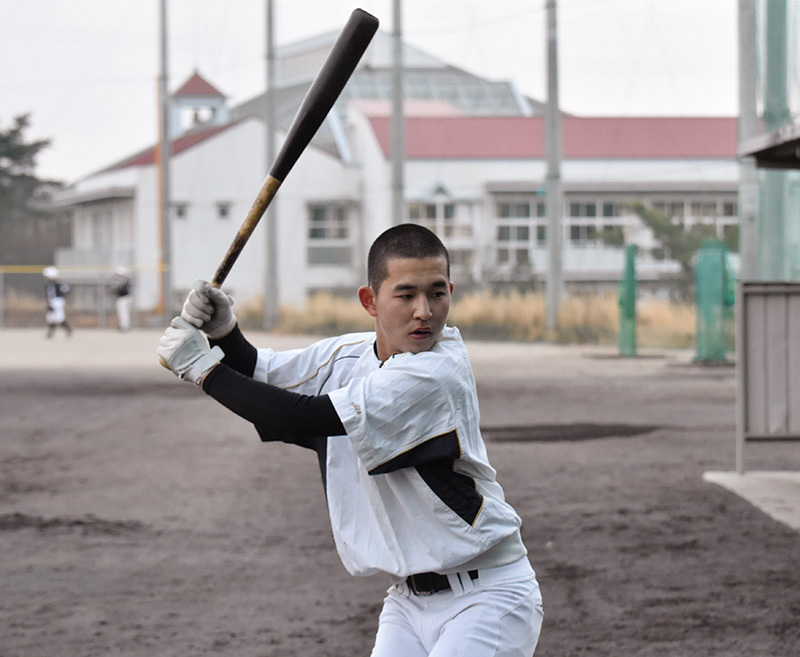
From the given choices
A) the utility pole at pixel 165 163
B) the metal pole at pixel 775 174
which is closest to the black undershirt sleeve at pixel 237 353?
the metal pole at pixel 775 174

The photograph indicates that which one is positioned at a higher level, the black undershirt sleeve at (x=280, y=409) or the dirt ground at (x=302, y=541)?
the black undershirt sleeve at (x=280, y=409)

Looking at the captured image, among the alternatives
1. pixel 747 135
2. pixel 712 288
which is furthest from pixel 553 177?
pixel 747 135

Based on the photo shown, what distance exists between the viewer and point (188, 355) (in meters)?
3.30

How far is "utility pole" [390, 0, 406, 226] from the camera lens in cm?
3544

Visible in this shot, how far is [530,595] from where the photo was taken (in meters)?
3.35

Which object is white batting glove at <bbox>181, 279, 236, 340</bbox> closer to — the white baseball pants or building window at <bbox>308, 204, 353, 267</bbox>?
the white baseball pants

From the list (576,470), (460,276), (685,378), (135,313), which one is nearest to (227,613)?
(576,470)

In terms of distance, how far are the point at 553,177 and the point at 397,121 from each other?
4.87 meters

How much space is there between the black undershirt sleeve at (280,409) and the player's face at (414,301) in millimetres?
252

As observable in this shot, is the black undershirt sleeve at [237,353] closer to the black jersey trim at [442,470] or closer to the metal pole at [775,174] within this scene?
the black jersey trim at [442,470]

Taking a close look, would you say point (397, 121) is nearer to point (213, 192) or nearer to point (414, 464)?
point (213, 192)

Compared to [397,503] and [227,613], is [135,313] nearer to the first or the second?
[227,613]

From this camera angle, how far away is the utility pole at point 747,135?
1469cm

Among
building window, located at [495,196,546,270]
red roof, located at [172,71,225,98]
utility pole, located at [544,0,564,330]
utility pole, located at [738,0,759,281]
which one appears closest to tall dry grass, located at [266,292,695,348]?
utility pole, located at [544,0,564,330]
